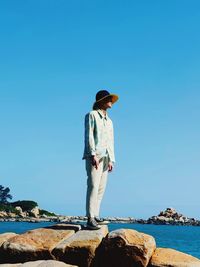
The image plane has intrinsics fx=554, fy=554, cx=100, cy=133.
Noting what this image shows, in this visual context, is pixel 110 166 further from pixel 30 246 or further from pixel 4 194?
pixel 4 194

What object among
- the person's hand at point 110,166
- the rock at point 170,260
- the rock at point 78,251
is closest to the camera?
the rock at point 170,260

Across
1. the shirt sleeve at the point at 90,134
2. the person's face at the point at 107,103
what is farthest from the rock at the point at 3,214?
the shirt sleeve at the point at 90,134

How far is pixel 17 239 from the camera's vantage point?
44.0 ft

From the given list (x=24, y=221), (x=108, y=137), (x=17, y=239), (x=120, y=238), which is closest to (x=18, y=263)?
(x=17, y=239)

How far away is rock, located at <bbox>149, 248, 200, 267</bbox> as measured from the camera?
40.5 feet

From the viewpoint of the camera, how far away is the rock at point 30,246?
12961 millimetres

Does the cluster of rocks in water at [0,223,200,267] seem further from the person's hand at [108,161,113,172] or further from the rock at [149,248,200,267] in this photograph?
the person's hand at [108,161,113,172]

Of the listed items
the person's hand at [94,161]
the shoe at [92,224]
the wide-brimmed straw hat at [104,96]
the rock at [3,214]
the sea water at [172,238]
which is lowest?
the shoe at [92,224]

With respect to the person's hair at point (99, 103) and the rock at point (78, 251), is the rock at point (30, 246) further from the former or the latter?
the person's hair at point (99, 103)

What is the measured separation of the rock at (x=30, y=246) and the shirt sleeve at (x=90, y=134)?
7.19 ft

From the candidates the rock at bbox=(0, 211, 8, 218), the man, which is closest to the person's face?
the man

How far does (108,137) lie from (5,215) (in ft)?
555

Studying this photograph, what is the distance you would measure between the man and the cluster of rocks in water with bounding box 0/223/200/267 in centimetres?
81

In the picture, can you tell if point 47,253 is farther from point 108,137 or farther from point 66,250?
point 108,137
